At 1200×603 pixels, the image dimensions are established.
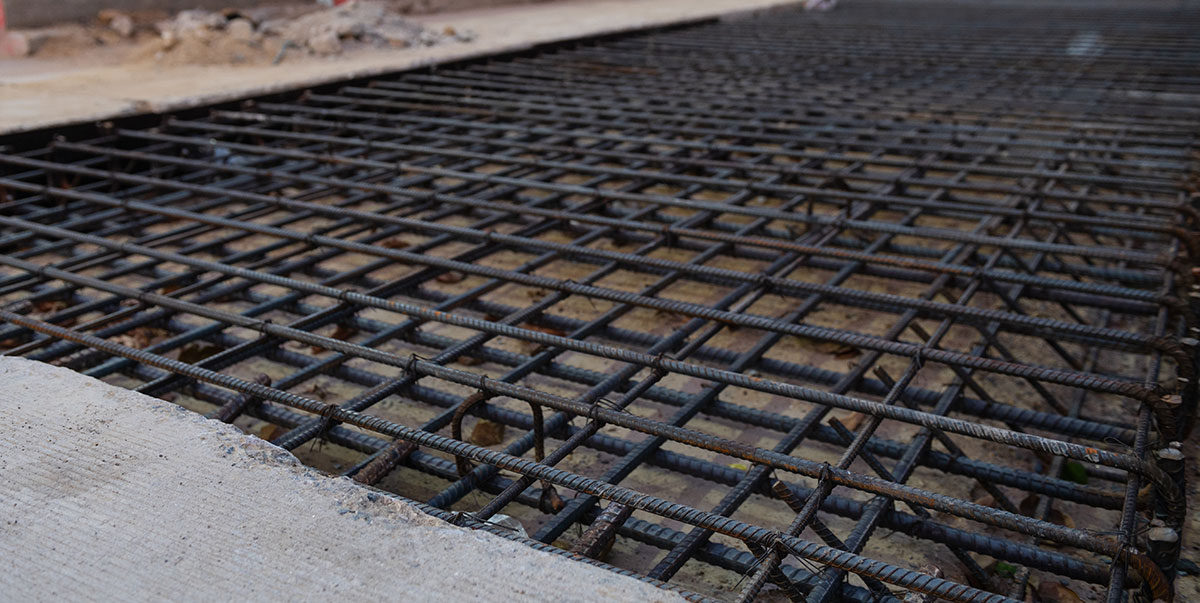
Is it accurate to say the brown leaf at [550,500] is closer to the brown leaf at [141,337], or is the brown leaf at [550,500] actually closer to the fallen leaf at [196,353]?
the fallen leaf at [196,353]

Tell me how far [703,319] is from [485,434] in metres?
0.61

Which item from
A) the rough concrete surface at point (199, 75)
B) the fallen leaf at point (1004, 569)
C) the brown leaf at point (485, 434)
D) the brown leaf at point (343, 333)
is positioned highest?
the rough concrete surface at point (199, 75)

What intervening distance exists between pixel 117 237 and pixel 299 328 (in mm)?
1837

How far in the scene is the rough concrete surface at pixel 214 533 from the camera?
4.55 feet

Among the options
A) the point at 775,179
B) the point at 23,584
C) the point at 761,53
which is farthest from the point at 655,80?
the point at 23,584

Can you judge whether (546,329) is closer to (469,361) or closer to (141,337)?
(469,361)

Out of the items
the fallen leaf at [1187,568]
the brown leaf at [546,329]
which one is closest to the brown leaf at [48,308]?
the brown leaf at [546,329]

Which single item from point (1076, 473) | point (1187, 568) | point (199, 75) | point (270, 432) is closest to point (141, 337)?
point (270, 432)

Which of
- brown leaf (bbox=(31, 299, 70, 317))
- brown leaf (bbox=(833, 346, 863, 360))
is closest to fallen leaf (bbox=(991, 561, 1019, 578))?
brown leaf (bbox=(833, 346, 863, 360))

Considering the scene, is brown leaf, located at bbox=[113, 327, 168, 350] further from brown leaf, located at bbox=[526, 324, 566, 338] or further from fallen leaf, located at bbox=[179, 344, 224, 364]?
brown leaf, located at bbox=[526, 324, 566, 338]

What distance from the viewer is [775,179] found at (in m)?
3.84

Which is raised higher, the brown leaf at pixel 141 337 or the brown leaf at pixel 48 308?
the brown leaf at pixel 48 308

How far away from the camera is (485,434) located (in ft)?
7.40

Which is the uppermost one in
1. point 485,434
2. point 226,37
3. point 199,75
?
point 226,37
